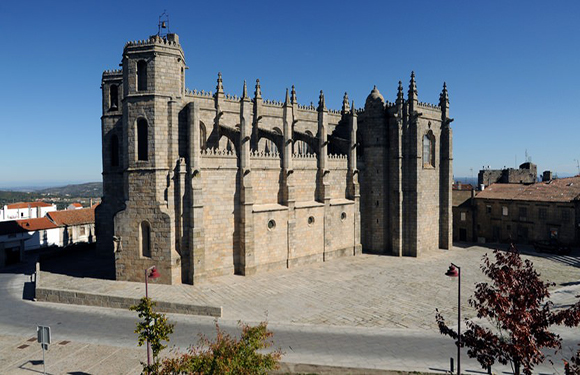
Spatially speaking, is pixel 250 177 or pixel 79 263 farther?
pixel 79 263

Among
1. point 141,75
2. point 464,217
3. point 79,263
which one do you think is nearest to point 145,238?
point 79,263

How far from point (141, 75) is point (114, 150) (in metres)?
9.82

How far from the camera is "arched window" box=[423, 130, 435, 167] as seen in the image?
38375mm

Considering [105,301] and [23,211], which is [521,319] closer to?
[105,301]

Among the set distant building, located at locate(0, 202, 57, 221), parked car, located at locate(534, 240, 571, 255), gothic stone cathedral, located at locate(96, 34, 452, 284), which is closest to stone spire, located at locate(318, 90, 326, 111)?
gothic stone cathedral, located at locate(96, 34, 452, 284)

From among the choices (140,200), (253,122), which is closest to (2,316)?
(140,200)

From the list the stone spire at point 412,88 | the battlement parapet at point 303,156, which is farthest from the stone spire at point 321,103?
the stone spire at point 412,88

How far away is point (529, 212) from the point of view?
41.3 metres

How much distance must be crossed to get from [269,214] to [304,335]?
13.5 meters

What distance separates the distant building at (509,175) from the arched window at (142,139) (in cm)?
5140

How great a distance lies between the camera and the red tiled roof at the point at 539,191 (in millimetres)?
39812

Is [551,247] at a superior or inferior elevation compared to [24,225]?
inferior

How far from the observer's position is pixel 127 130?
26.3 m

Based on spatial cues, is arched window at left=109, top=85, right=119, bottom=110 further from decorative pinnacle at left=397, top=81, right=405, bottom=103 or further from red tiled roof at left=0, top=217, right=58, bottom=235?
decorative pinnacle at left=397, top=81, right=405, bottom=103
